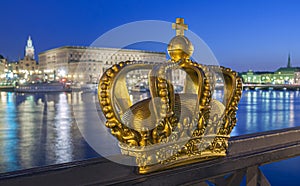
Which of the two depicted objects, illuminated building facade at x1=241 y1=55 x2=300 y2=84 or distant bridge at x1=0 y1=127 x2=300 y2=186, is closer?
distant bridge at x1=0 y1=127 x2=300 y2=186

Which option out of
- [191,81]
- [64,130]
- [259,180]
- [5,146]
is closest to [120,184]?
[191,81]

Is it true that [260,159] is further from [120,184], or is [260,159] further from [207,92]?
[120,184]

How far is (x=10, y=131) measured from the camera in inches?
458

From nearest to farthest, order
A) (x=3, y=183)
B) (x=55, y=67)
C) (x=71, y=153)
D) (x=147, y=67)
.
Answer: (x=3, y=183) → (x=147, y=67) → (x=71, y=153) → (x=55, y=67)

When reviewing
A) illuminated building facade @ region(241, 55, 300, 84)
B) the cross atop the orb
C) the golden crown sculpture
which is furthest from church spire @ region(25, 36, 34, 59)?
the golden crown sculpture

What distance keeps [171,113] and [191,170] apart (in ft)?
1.16

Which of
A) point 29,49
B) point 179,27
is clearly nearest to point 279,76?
point 29,49

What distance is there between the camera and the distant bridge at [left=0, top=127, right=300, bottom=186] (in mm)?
1296

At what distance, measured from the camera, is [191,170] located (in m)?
A: 1.60

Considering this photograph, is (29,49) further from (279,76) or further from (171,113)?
(171,113)

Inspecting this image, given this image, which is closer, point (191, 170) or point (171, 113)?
point (171, 113)

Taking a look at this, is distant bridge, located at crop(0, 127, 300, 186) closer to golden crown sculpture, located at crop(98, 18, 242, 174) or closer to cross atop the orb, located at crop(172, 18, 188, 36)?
golden crown sculpture, located at crop(98, 18, 242, 174)

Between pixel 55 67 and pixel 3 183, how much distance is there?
10583cm

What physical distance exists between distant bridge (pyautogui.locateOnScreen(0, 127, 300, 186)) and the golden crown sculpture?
0.19ft
